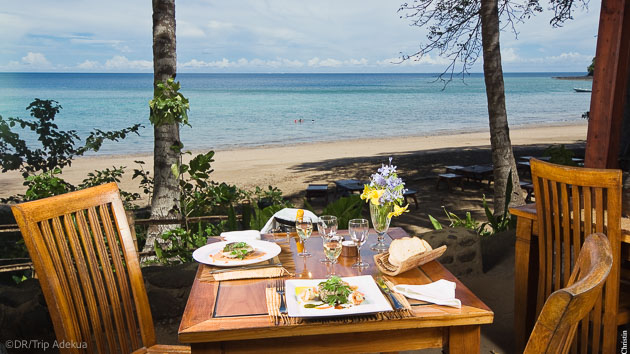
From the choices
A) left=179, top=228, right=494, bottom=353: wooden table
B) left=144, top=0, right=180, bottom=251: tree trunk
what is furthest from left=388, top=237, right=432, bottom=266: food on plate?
left=144, top=0, right=180, bottom=251: tree trunk

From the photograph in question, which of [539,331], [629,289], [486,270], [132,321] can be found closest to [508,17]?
[486,270]

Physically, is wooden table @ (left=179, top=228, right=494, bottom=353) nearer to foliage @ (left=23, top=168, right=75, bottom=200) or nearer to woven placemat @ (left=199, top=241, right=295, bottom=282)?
woven placemat @ (left=199, top=241, right=295, bottom=282)

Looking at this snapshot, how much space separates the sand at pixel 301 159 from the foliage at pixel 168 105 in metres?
4.77

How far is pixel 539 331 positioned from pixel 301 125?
75.2 ft

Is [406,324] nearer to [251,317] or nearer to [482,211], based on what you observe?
[251,317]

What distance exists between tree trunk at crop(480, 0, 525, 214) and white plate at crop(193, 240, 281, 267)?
161 inches

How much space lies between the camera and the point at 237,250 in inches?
76.0

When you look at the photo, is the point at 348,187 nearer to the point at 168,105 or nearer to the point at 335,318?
the point at 168,105

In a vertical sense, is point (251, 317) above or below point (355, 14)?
below

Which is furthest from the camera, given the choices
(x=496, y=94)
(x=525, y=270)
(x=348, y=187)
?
(x=348, y=187)

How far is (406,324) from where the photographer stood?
56.2 inches

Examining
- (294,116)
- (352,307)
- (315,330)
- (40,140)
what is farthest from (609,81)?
(294,116)

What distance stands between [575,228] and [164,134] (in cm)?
330

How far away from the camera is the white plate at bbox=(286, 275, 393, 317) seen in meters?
1.43
